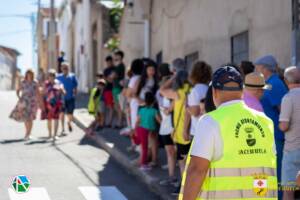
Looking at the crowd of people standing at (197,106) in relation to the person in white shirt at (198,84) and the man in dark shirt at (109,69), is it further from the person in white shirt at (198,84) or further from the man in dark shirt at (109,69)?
the man in dark shirt at (109,69)

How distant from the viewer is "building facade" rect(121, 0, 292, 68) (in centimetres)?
1084

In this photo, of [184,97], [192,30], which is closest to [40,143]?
[192,30]

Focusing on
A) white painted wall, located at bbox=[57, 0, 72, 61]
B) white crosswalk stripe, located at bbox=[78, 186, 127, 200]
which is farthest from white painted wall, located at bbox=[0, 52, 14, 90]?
white crosswalk stripe, located at bbox=[78, 186, 127, 200]

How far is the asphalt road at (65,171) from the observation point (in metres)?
9.80

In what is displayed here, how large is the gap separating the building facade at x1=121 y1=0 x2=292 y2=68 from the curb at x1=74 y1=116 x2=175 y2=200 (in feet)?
8.70

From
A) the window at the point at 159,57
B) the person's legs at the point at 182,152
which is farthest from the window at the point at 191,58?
the person's legs at the point at 182,152

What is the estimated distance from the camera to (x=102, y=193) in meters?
9.93

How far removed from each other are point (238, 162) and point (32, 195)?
5422mm

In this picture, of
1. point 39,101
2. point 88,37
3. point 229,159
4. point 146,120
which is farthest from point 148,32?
point 229,159

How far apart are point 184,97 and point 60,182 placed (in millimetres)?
2491

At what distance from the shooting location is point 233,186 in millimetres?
4543

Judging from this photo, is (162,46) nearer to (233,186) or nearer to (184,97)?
(184,97)

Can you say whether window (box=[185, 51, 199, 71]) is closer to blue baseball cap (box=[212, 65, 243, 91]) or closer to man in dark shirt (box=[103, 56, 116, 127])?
man in dark shirt (box=[103, 56, 116, 127])

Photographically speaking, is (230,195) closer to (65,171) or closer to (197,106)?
(197,106)
